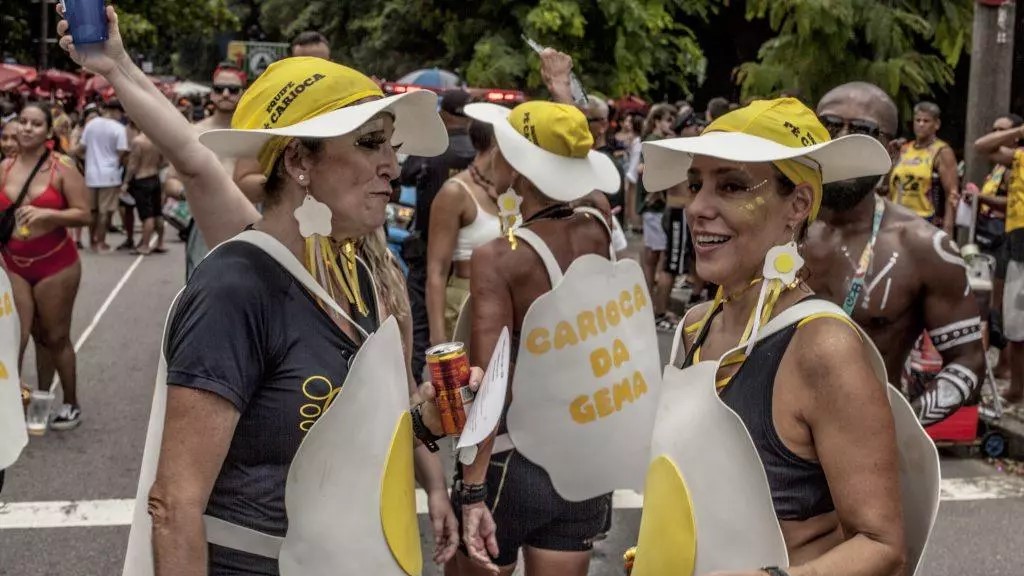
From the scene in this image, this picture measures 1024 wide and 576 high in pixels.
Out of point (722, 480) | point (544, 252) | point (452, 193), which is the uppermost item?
point (722, 480)

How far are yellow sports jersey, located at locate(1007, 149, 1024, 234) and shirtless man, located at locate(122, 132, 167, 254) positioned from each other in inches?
447

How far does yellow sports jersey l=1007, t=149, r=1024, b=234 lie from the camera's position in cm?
866

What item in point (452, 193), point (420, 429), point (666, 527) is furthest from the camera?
point (452, 193)

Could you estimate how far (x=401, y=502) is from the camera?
8.10 ft

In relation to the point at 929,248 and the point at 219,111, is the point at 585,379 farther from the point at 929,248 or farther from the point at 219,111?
the point at 219,111

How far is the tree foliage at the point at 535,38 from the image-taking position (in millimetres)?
20625

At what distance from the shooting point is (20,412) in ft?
11.6

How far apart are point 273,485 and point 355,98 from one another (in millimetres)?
799

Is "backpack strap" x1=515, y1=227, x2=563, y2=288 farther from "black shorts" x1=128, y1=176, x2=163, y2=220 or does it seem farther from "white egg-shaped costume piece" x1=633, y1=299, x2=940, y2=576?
"black shorts" x1=128, y1=176, x2=163, y2=220

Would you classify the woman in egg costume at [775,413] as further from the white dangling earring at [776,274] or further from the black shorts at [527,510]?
the black shorts at [527,510]

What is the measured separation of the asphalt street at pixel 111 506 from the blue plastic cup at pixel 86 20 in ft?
10.9

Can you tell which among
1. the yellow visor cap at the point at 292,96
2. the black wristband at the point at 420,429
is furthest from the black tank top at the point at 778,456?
the yellow visor cap at the point at 292,96

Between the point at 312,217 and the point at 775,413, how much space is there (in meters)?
0.98

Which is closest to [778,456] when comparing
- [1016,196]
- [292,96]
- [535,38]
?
[292,96]
